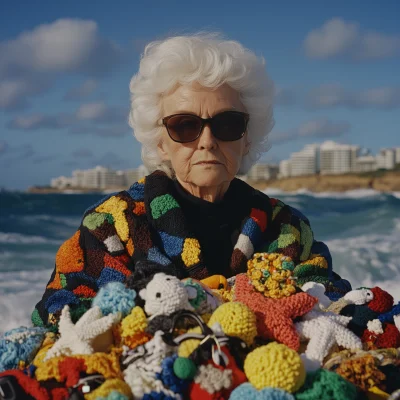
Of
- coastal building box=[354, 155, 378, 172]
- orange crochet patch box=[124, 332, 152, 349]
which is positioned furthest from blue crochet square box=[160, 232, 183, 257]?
coastal building box=[354, 155, 378, 172]

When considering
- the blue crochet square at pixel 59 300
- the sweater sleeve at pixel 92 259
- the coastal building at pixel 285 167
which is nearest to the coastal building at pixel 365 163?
the coastal building at pixel 285 167

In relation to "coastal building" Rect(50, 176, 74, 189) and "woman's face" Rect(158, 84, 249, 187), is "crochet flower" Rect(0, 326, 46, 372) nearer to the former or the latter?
"woman's face" Rect(158, 84, 249, 187)

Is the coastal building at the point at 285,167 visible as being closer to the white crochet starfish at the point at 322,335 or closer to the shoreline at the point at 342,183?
the shoreline at the point at 342,183

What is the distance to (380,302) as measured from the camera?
1837 mm

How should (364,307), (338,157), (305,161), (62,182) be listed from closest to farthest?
(364,307) < (62,182) < (338,157) < (305,161)

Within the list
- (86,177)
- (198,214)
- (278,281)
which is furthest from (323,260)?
(86,177)

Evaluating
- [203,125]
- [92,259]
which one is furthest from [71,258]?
[203,125]

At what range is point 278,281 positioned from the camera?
1.70 m

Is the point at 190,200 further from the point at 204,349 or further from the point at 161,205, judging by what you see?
the point at 204,349

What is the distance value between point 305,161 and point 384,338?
354 feet

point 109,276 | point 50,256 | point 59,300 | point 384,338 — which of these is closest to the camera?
point 384,338

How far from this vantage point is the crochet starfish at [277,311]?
1.50 m

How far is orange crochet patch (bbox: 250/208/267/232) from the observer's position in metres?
2.41

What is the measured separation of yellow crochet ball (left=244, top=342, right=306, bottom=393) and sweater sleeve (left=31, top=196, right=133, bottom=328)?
2.91 feet
